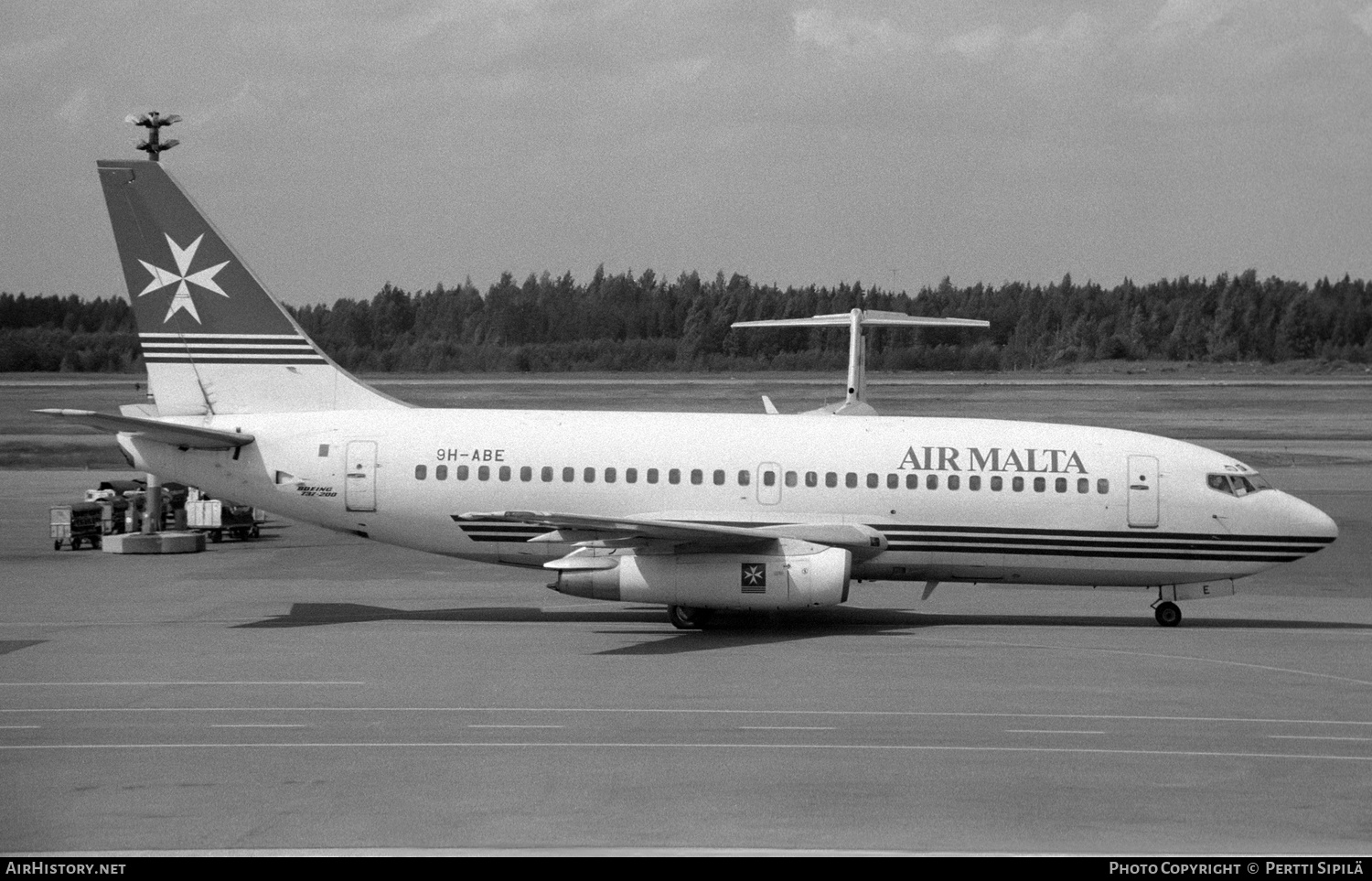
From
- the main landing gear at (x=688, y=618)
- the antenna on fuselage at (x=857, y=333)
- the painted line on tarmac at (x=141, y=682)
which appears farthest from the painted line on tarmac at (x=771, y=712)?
the antenna on fuselage at (x=857, y=333)

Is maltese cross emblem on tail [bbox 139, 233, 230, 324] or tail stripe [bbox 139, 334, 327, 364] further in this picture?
tail stripe [bbox 139, 334, 327, 364]

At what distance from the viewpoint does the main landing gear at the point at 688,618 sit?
1053 inches

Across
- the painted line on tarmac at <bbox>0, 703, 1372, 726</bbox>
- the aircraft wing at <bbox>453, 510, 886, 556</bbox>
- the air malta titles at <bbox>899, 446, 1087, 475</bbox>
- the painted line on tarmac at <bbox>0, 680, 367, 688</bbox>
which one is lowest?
the painted line on tarmac at <bbox>0, 680, 367, 688</bbox>

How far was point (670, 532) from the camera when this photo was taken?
25.1 meters

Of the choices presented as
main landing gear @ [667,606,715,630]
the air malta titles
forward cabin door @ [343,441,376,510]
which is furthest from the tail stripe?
the air malta titles

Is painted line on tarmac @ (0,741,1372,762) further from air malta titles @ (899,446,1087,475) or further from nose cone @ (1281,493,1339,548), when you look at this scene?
nose cone @ (1281,493,1339,548)

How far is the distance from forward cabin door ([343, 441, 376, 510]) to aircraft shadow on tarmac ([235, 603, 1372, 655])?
2.08 metres

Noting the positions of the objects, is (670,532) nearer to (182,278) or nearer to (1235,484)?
(1235,484)

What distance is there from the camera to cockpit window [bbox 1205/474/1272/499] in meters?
27.9

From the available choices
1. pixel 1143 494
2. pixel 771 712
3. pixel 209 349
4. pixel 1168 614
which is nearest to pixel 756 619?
pixel 1143 494

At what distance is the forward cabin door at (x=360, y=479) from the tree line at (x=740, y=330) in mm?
95046

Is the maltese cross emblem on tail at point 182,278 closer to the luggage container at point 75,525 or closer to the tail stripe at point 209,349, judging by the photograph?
the tail stripe at point 209,349
